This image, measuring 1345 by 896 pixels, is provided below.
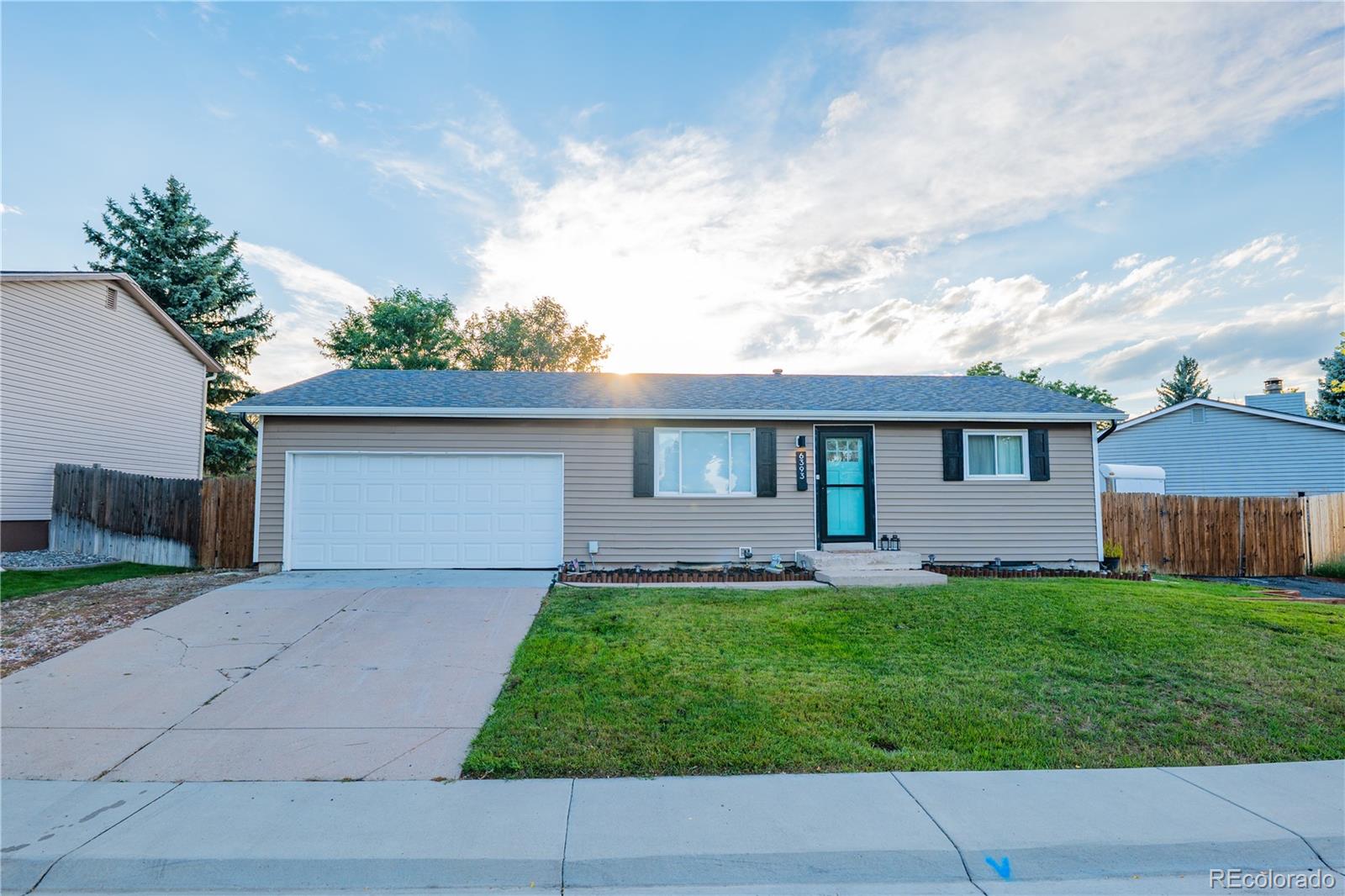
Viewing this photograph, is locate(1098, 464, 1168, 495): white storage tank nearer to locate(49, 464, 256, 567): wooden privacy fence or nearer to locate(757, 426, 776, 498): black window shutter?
locate(757, 426, 776, 498): black window shutter

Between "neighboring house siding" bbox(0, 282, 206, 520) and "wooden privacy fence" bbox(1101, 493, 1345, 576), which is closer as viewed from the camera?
"neighboring house siding" bbox(0, 282, 206, 520)

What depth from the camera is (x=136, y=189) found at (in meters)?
20.8

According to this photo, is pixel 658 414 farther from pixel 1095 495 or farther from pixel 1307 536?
pixel 1307 536

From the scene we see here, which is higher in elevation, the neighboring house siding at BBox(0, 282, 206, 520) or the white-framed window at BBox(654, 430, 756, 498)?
the neighboring house siding at BBox(0, 282, 206, 520)

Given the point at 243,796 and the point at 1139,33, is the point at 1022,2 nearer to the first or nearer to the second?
the point at 1139,33

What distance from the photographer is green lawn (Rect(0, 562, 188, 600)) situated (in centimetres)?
890

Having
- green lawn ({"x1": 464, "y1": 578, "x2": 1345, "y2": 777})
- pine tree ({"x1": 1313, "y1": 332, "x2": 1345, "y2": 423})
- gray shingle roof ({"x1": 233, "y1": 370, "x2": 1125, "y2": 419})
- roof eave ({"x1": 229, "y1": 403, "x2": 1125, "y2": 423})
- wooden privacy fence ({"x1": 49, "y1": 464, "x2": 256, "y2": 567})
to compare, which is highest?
pine tree ({"x1": 1313, "y1": 332, "x2": 1345, "y2": 423})

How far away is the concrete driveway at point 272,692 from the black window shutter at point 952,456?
7.18 metres

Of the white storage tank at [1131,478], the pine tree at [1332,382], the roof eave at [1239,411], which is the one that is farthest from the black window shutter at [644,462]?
the pine tree at [1332,382]

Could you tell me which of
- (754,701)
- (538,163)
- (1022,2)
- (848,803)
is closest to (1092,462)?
(1022,2)

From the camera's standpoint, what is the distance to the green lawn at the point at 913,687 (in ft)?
13.1

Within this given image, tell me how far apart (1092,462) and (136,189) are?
27.9m

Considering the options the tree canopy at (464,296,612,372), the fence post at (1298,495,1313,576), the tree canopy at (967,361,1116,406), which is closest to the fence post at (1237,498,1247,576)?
the fence post at (1298,495,1313,576)

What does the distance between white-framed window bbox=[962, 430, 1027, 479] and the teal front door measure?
1853 millimetres
